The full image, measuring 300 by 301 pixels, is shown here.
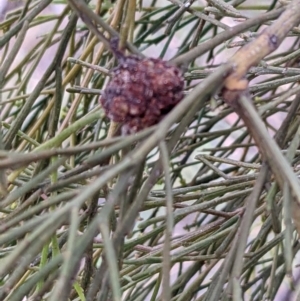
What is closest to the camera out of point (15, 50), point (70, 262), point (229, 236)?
point (70, 262)

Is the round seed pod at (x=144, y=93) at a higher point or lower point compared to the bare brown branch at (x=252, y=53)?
lower

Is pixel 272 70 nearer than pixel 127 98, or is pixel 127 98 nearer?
pixel 127 98

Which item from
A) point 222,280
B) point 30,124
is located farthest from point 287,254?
point 30,124

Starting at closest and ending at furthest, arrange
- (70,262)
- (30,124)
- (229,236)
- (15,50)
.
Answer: (70,262) < (15,50) < (229,236) < (30,124)

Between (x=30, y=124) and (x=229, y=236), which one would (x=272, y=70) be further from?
(x=30, y=124)

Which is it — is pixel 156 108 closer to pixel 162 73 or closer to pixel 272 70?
pixel 162 73

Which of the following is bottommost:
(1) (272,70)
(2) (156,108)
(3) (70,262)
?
(3) (70,262)

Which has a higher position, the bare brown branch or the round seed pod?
the bare brown branch

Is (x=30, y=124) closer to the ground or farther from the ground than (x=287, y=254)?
Result: farther from the ground
